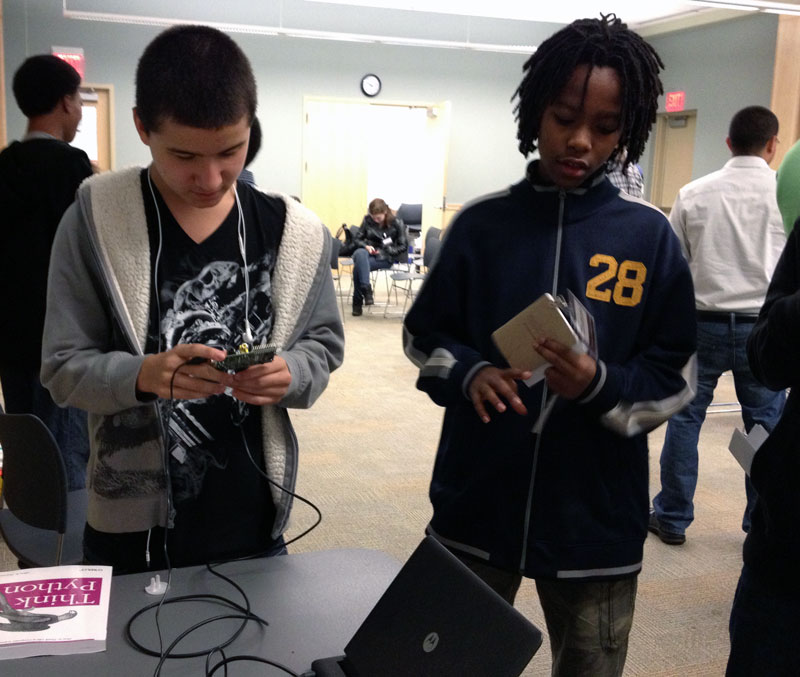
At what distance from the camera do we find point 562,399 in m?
1.25

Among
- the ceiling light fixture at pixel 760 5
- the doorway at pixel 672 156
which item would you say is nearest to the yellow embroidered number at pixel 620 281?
the ceiling light fixture at pixel 760 5

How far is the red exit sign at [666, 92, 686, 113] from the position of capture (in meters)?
9.45

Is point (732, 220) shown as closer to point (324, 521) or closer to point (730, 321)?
point (730, 321)

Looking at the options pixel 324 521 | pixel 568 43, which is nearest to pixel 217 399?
pixel 568 43

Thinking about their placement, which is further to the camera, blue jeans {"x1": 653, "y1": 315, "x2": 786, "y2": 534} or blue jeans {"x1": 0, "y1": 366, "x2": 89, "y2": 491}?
blue jeans {"x1": 653, "y1": 315, "x2": 786, "y2": 534}

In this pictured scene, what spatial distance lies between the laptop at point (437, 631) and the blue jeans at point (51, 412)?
6.07 feet

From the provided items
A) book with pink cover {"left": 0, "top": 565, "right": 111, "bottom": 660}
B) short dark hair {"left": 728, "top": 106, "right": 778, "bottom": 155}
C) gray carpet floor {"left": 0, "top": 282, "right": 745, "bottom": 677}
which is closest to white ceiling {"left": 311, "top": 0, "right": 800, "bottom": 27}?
gray carpet floor {"left": 0, "top": 282, "right": 745, "bottom": 677}

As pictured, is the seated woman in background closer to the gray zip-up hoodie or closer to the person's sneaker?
the person's sneaker

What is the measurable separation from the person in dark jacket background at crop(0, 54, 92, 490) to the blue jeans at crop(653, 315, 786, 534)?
86.7 inches

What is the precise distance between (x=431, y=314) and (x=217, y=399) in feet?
1.24

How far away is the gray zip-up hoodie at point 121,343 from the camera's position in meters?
1.12

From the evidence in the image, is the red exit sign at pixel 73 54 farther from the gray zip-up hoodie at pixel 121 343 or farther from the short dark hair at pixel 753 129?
the gray zip-up hoodie at pixel 121 343

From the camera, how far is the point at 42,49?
363 inches

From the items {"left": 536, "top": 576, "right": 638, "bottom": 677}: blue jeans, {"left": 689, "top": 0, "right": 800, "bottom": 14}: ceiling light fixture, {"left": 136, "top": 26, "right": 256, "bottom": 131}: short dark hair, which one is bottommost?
{"left": 536, "top": 576, "right": 638, "bottom": 677}: blue jeans
